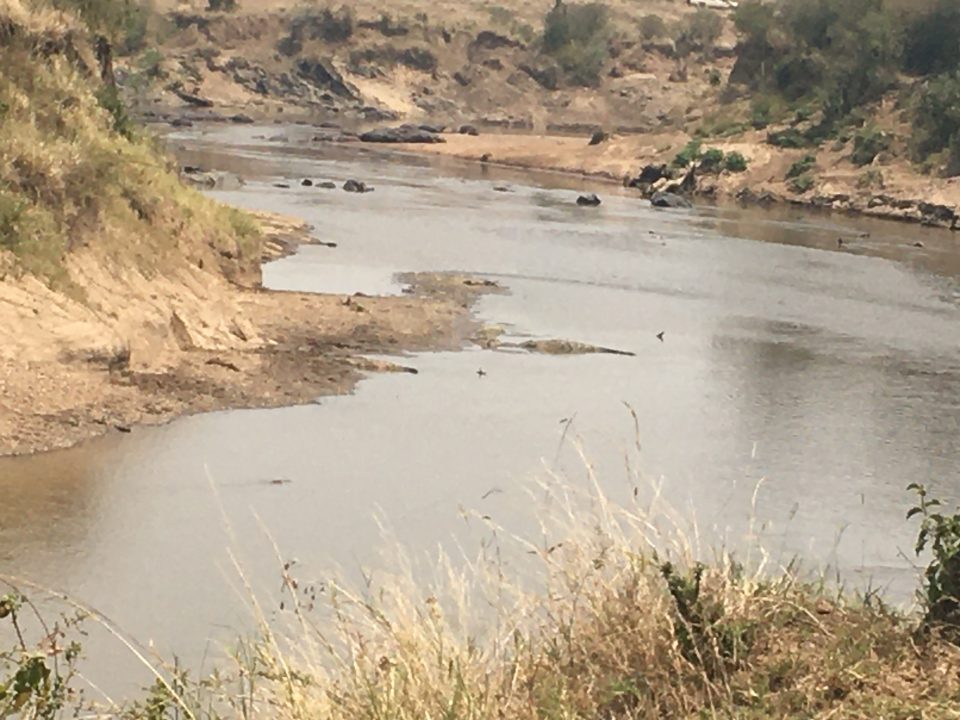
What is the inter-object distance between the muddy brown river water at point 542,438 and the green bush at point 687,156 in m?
19.8

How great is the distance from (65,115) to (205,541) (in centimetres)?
861

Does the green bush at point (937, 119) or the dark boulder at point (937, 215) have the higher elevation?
the green bush at point (937, 119)

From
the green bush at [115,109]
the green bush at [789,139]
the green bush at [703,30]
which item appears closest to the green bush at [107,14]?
the green bush at [115,109]

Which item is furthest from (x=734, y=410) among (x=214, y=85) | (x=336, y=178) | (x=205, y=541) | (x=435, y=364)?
(x=214, y=85)

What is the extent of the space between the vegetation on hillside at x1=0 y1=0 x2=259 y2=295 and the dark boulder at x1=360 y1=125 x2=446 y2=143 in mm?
45120

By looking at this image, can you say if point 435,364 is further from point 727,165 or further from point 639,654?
point 727,165

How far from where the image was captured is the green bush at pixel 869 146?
51.7 m

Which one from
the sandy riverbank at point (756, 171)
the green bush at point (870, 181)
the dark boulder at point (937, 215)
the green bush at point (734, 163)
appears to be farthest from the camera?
the green bush at point (734, 163)

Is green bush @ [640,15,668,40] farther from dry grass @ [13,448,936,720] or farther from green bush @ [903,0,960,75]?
dry grass @ [13,448,936,720]

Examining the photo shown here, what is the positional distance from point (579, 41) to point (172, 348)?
78324mm

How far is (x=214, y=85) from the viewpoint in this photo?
8338cm

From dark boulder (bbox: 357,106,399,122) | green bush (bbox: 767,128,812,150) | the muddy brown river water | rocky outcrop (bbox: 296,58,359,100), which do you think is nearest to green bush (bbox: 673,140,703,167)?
green bush (bbox: 767,128,812,150)

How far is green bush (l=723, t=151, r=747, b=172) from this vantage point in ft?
176

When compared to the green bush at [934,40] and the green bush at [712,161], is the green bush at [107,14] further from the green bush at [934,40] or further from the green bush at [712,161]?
the green bush at [934,40]
